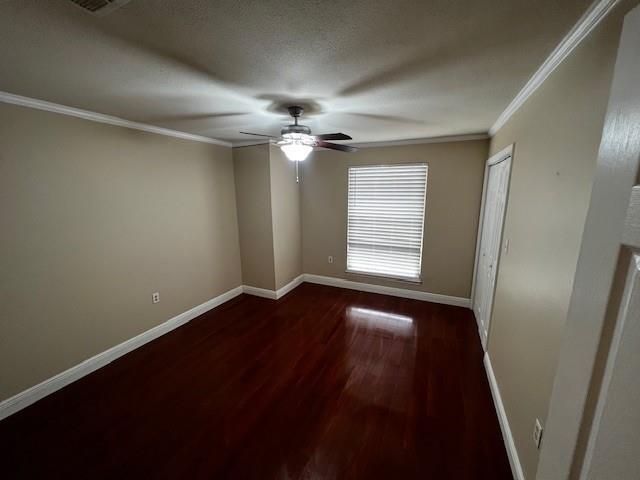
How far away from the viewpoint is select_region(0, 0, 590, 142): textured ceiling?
991 millimetres

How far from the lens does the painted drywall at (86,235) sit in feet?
6.23

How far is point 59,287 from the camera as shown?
2.14 meters

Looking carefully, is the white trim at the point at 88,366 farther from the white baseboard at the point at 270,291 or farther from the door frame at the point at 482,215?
the door frame at the point at 482,215

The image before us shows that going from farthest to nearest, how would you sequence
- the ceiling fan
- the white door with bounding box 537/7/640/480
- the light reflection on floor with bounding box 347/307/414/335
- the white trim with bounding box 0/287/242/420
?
the light reflection on floor with bounding box 347/307/414/335 → the ceiling fan → the white trim with bounding box 0/287/242/420 → the white door with bounding box 537/7/640/480

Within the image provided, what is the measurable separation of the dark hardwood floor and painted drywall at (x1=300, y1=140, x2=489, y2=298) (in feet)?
2.96

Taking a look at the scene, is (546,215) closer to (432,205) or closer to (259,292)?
(432,205)

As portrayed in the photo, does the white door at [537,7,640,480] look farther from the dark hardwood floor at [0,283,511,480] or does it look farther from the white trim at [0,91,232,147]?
the white trim at [0,91,232,147]

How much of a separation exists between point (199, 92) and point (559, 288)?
2.39 metres

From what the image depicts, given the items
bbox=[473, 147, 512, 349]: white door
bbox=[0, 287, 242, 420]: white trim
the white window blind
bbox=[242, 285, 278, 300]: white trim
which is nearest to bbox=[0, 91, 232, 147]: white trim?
bbox=[0, 287, 242, 420]: white trim

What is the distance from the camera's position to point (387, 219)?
388 cm

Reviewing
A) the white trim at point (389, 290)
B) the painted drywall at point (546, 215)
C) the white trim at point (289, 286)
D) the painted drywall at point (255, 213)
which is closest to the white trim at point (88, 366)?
the painted drywall at point (255, 213)

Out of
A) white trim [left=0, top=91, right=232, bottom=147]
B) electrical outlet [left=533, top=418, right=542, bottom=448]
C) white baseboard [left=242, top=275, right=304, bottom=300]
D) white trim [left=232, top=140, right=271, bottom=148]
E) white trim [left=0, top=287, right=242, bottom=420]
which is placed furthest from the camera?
white baseboard [left=242, top=275, right=304, bottom=300]

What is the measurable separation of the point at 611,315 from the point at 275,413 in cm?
207

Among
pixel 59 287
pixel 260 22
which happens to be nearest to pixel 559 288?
pixel 260 22
